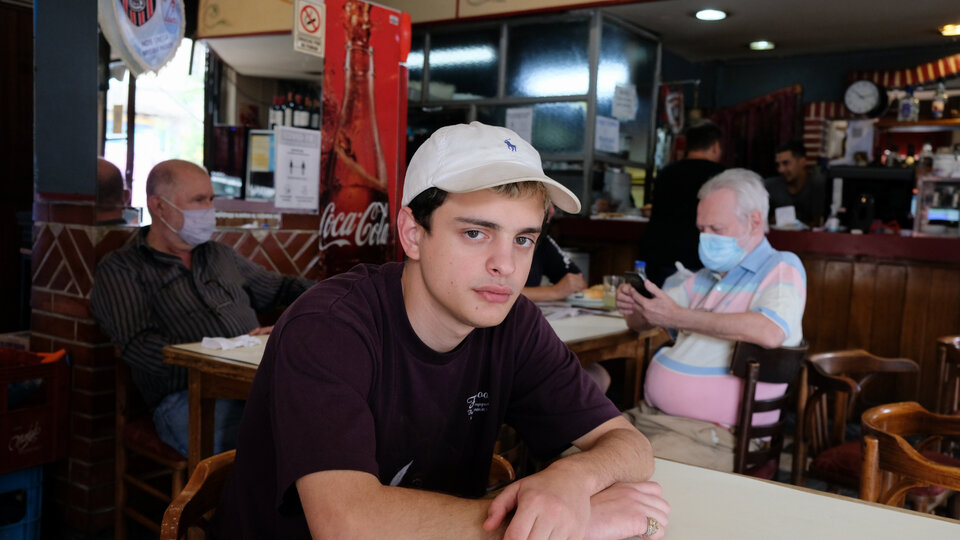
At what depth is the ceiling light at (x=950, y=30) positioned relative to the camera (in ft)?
22.6

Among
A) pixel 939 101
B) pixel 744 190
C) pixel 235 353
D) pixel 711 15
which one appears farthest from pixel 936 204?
pixel 235 353

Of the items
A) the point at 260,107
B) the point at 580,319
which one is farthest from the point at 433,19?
the point at 580,319

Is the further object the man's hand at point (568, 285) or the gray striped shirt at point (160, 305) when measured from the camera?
the man's hand at point (568, 285)

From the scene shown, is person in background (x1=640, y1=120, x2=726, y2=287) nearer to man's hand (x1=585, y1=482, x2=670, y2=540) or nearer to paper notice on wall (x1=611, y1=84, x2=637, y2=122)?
paper notice on wall (x1=611, y1=84, x2=637, y2=122)

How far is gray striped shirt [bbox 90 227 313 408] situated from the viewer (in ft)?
8.36

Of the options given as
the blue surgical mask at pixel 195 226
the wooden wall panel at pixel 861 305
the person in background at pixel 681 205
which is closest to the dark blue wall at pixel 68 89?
the blue surgical mask at pixel 195 226

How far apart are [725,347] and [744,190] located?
542mm

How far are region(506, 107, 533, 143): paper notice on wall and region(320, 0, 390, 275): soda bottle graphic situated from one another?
3037mm

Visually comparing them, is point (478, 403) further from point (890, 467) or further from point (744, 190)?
point (744, 190)

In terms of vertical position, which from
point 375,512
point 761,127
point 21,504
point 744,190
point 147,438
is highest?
point 761,127

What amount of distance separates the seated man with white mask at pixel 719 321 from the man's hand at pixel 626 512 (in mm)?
1184

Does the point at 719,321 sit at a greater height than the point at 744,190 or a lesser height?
lesser

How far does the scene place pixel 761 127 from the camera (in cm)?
888

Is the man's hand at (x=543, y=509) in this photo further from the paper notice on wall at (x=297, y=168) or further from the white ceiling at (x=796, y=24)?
the white ceiling at (x=796, y=24)
